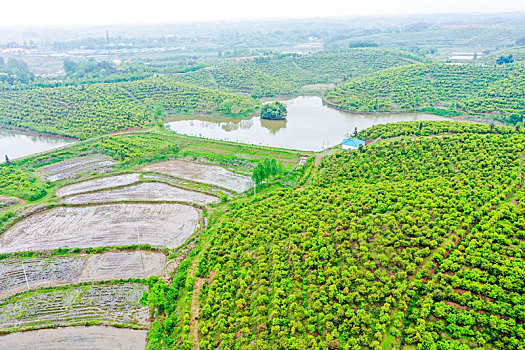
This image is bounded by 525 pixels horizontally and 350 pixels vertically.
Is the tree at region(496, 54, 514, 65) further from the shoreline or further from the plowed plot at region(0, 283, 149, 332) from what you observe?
the shoreline

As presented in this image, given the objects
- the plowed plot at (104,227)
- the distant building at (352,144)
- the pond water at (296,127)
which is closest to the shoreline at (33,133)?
the pond water at (296,127)

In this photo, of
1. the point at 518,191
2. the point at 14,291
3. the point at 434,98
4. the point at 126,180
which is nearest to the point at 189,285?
the point at 14,291

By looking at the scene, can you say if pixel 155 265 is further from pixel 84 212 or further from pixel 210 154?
pixel 210 154

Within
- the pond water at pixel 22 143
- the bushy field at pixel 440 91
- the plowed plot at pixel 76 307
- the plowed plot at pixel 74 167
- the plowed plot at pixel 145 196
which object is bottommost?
the plowed plot at pixel 76 307

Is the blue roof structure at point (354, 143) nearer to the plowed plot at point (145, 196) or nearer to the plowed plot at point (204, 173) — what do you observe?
the plowed plot at point (204, 173)

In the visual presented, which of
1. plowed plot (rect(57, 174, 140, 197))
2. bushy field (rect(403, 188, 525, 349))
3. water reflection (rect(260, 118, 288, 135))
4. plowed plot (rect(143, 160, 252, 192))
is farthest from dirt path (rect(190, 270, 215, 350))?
water reflection (rect(260, 118, 288, 135))
